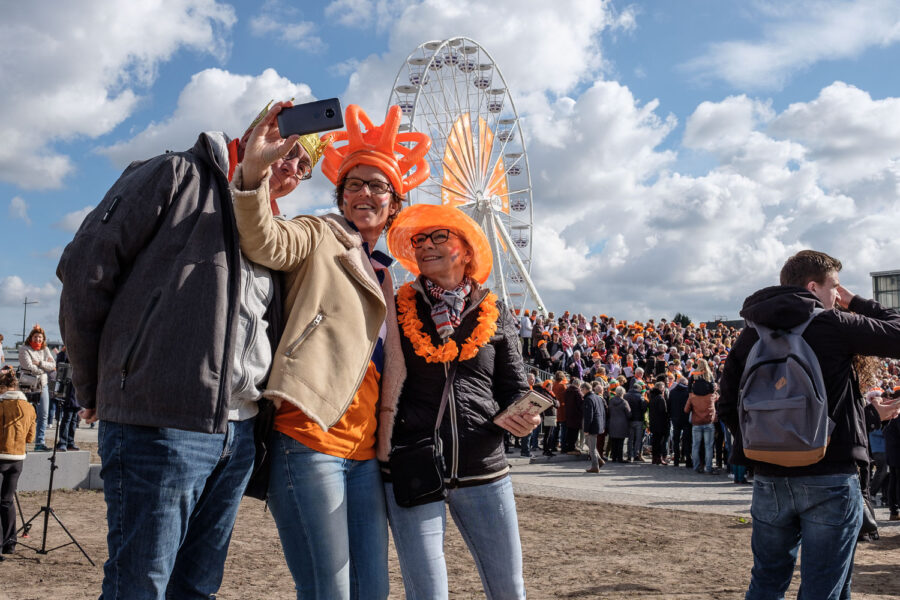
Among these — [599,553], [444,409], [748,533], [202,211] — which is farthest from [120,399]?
[748,533]

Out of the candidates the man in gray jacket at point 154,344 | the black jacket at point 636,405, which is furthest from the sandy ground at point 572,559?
the black jacket at point 636,405

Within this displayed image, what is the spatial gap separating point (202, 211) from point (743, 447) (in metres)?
2.17

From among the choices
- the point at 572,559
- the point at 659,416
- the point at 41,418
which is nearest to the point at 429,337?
the point at 572,559

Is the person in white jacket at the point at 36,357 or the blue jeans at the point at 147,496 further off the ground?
the person in white jacket at the point at 36,357

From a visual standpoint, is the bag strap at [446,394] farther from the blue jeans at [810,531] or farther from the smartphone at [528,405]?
the blue jeans at [810,531]

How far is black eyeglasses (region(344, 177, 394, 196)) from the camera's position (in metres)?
2.68

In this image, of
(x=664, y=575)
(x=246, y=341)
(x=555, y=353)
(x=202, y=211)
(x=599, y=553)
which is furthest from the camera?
(x=555, y=353)

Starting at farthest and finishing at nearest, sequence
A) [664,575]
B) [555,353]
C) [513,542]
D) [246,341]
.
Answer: [555,353] → [664,575] → [513,542] → [246,341]

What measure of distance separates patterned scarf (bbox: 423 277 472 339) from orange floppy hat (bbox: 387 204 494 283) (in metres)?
0.11

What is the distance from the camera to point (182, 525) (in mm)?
1814

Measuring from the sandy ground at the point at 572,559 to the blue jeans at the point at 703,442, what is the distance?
173 inches

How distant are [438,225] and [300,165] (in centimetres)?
65

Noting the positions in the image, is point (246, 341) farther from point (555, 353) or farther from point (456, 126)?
point (456, 126)

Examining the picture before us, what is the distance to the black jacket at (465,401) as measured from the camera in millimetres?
2557
